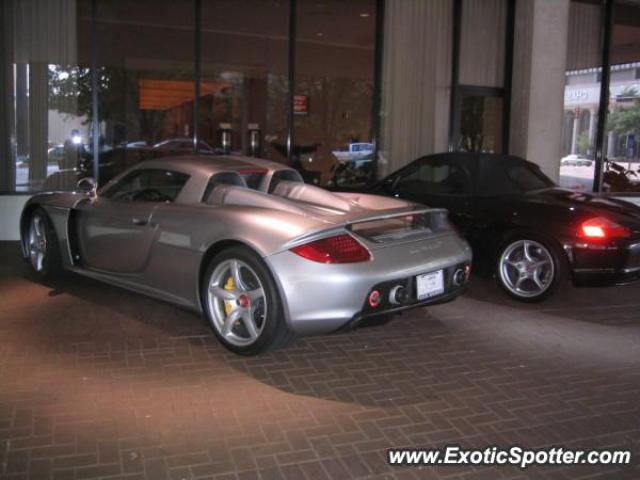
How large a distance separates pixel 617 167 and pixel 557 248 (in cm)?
709

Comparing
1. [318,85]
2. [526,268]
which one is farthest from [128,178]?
[318,85]

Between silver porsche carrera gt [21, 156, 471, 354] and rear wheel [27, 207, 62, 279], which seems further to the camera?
rear wheel [27, 207, 62, 279]

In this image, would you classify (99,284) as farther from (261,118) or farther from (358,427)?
(261,118)

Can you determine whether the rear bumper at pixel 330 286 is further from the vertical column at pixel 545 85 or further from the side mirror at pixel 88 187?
the vertical column at pixel 545 85

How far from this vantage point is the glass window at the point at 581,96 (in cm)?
1190

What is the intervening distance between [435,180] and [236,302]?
11.3 feet

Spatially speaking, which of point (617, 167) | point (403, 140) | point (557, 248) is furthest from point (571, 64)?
point (557, 248)

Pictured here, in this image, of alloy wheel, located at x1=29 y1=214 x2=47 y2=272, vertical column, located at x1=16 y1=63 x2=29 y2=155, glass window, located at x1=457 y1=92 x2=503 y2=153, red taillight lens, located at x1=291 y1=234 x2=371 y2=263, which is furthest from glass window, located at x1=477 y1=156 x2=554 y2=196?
vertical column, located at x1=16 y1=63 x2=29 y2=155

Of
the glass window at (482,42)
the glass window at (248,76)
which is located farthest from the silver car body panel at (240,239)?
the glass window at (482,42)

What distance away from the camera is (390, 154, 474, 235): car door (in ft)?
22.5

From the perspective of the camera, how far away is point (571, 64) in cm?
1190

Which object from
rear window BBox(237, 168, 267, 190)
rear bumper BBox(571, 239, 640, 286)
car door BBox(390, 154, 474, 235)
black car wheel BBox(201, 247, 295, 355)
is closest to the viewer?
black car wheel BBox(201, 247, 295, 355)

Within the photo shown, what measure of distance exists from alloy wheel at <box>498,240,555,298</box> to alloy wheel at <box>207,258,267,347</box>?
2885 millimetres

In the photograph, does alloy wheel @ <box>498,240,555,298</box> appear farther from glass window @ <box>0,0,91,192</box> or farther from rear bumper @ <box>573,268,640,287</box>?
glass window @ <box>0,0,91,192</box>
